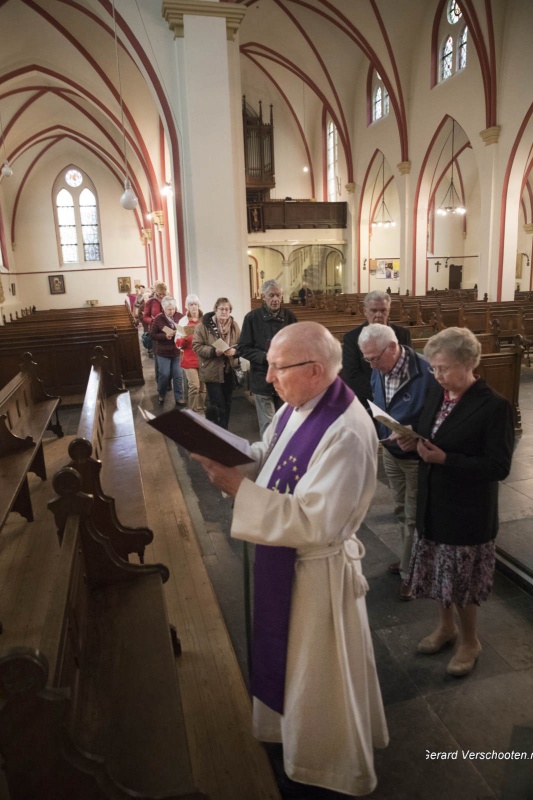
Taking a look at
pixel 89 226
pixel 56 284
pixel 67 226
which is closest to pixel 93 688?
pixel 56 284

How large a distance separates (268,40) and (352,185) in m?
5.81

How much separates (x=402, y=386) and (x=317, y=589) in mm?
1595

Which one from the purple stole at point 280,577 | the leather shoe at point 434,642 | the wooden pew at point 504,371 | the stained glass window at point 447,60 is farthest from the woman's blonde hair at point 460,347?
the stained glass window at point 447,60

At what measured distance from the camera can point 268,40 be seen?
730 inches

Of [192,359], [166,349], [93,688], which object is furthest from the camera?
[166,349]

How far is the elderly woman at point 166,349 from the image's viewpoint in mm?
7371

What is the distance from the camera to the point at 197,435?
1598 mm

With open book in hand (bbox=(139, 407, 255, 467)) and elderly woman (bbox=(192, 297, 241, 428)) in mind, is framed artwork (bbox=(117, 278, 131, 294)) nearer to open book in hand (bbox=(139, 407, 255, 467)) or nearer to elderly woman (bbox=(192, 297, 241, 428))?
elderly woman (bbox=(192, 297, 241, 428))

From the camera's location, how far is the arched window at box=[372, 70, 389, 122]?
18641mm

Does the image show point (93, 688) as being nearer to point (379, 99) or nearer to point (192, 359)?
point (192, 359)

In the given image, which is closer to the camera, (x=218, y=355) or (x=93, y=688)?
(x=93, y=688)

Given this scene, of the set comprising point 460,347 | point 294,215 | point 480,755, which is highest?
point 294,215

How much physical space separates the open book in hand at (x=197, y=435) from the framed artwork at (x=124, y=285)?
27731mm

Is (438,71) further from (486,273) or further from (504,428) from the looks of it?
(504,428)
